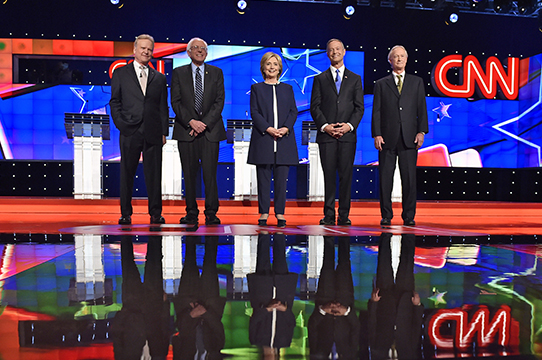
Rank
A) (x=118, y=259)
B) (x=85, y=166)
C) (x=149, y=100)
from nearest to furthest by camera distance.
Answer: (x=118, y=259)
(x=149, y=100)
(x=85, y=166)

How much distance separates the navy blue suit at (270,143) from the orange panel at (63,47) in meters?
5.49

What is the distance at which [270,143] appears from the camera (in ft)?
9.44

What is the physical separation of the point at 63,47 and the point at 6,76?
3.47 feet

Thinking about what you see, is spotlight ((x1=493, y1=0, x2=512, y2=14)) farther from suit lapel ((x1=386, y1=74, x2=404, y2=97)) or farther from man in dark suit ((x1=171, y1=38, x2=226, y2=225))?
man in dark suit ((x1=171, y1=38, x2=226, y2=225))

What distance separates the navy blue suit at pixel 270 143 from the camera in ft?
9.45

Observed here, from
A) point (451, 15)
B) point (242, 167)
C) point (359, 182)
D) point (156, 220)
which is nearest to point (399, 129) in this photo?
point (242, 167)

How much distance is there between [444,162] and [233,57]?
14.0 ft

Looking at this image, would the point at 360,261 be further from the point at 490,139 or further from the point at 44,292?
the point at 490,139

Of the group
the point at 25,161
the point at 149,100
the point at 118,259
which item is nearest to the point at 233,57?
the point at 25,161

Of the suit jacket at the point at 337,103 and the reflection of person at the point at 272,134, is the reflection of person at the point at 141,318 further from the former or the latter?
the suit jacket at the point at 337,103

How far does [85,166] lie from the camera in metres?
4.11

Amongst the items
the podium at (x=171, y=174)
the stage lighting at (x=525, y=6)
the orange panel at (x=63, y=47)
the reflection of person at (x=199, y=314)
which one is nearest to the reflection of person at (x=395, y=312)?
the reflection of person at (x=199, y=314)

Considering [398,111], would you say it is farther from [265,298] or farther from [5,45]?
[5,45]

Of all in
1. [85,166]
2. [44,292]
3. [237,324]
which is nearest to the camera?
[237,324]
